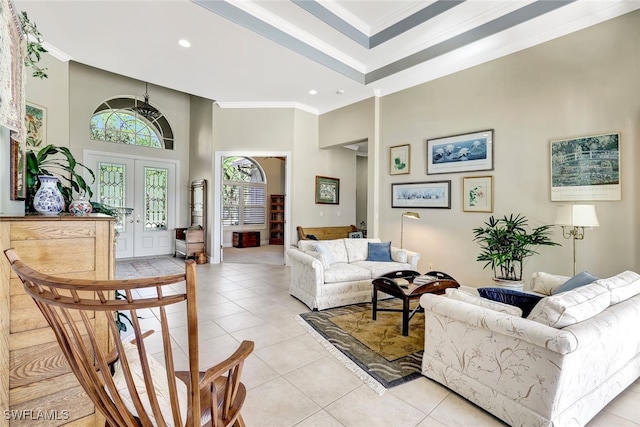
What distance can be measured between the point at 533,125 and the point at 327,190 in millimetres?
4121

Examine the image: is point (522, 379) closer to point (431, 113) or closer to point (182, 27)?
point (431, 113)

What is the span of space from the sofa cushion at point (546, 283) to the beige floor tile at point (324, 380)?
83.6 inches

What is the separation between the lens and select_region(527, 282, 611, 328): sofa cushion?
161 centimetres

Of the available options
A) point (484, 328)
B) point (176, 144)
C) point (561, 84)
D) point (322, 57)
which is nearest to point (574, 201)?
point (561, 84)

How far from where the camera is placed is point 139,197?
6840 mm

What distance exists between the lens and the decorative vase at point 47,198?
176 cm

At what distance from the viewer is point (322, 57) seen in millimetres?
4430

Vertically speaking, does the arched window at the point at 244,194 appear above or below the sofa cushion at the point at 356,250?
above

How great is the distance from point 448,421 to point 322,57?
4.57 metres

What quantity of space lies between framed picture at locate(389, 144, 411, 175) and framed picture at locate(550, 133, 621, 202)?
6.54 feet

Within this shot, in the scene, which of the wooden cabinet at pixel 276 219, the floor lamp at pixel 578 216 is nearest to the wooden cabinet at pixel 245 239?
the wooden cabinet at pixel 276 219

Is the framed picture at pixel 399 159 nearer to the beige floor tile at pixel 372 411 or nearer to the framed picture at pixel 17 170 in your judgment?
the beige floor tile at pixel 372 411

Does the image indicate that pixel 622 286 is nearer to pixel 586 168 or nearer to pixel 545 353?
pixel 545 353

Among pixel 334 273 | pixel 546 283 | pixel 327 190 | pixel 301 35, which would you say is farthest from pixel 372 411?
pixel 327 190
